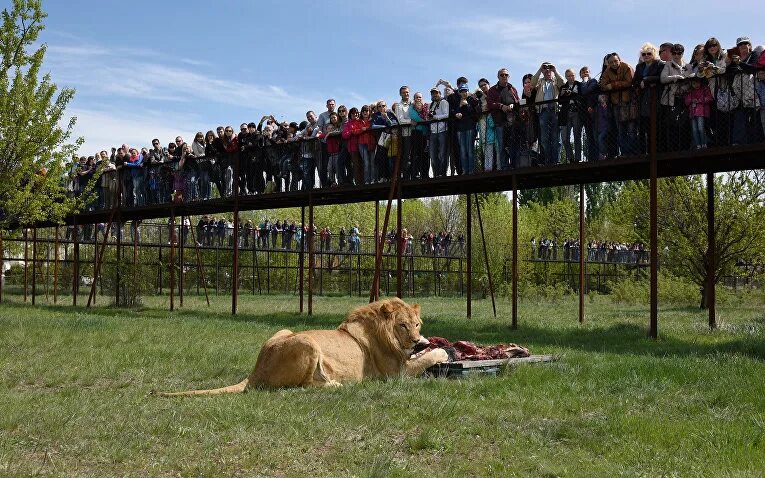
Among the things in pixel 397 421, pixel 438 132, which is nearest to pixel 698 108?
pixel 438 132

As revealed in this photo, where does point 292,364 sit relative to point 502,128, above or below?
below

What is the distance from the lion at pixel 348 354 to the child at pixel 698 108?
21.3 feet

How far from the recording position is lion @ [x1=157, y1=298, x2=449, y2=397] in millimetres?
8750

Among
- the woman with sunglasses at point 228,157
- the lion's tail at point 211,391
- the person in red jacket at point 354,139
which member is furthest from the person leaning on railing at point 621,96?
the woman with sunglasses at point 228,157

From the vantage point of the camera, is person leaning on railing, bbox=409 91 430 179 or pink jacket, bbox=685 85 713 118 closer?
pink jacket, bbox=685 85 713 118

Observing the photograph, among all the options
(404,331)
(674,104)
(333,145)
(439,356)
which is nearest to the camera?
(404,331)

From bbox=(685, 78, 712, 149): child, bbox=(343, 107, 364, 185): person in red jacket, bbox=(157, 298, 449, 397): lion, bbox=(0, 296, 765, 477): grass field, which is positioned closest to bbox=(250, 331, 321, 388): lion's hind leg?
bbox=(157, 298, 449, 397): lion

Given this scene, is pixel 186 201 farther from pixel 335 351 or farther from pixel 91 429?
pixel 91 429

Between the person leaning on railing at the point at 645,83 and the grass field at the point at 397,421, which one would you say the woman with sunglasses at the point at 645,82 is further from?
the grass field at the point at 397,421

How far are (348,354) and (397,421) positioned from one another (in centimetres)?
205

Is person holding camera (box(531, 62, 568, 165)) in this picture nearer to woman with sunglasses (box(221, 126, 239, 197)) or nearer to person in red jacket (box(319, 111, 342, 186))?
person in red jacket (box(319, 111, 342, 186))

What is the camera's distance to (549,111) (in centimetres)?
1580

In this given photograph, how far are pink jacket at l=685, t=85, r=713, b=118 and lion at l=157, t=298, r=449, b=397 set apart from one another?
21.7ft

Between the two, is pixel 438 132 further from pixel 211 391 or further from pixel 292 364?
pixel 211 391
